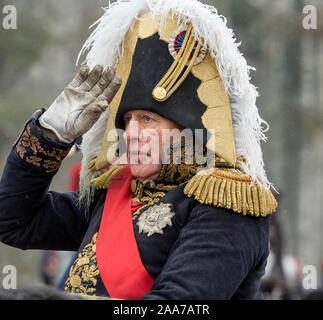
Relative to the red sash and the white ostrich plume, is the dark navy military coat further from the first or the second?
the white ostrich plume

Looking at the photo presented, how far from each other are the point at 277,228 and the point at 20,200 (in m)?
4.35

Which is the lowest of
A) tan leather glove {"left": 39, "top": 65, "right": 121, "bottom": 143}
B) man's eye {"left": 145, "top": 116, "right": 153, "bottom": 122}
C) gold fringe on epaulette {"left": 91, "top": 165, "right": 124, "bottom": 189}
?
gold fringe on epaulette {"left": 91, "top": 165, "right": 124, "bottom": 189}

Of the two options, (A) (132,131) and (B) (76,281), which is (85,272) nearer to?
(B) (76,281)

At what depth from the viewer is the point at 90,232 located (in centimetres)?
290

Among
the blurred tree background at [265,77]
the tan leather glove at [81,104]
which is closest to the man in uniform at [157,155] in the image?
the tan leather glove at [81,104]

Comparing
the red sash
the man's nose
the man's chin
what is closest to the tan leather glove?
the man's nose

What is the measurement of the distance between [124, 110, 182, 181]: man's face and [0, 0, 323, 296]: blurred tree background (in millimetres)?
9321

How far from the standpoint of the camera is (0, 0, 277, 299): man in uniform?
2580mm

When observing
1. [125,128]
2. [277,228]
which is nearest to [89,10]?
[277,228]

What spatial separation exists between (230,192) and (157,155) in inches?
15.2

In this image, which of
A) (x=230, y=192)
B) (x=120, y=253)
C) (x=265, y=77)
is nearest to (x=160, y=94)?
(x=230, y=192)

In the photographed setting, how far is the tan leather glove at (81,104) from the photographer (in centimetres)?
268

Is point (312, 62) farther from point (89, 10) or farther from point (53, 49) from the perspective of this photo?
point (53, 49)
